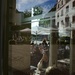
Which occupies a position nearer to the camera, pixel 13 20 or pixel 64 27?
pixel 64 27

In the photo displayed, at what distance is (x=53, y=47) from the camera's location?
1.31m

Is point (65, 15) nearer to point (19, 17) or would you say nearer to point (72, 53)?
point (72, 53)

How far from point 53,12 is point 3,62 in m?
0.43

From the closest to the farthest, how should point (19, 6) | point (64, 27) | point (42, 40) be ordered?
point (64, 27) → point (42, 40) → point (19, 6)

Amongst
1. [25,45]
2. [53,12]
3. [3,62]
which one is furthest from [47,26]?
[3,62]

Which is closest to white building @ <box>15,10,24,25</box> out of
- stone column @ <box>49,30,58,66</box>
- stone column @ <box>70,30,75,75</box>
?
stone column @ <box>49,30,58,66</box>

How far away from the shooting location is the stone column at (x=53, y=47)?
4.24ft

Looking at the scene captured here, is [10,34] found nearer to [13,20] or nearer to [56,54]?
[13,20]

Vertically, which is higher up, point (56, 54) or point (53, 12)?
point (53, 12)

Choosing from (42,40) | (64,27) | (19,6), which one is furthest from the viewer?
(19,6)

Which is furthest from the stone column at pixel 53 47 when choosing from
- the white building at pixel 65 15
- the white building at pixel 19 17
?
the white building at pixel 19 17

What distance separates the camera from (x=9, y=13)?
4.64 feet

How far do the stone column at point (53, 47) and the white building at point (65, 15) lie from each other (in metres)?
0.04

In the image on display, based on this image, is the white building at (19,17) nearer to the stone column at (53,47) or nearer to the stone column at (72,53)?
the stone column at (53,47)
